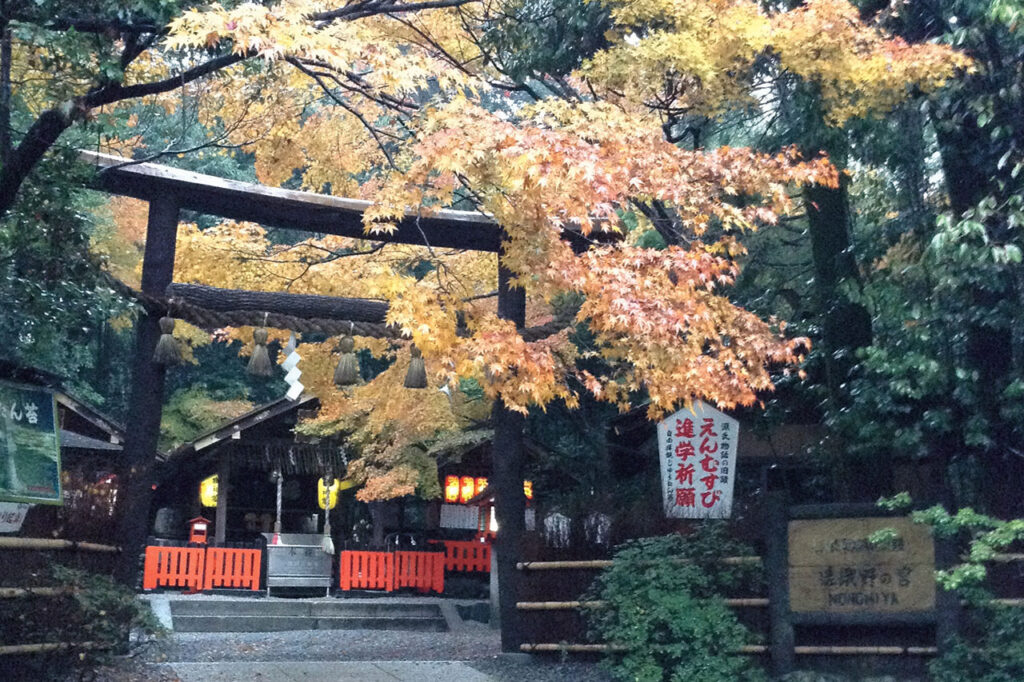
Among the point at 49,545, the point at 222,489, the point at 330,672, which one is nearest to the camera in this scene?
the point at 49,545

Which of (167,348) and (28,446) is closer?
(28,446)

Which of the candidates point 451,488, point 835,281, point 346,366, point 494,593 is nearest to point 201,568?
point 451,488

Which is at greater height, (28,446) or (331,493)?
(331,493)

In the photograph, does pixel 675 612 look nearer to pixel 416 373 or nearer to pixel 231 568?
pixel 416 373

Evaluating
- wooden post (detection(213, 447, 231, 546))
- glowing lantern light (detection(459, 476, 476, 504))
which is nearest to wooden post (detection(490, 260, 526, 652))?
glowing lantern light (detection(459, 476, 476, 504))

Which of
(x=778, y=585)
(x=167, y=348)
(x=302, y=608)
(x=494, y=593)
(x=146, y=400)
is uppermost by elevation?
(x=167, y=348)

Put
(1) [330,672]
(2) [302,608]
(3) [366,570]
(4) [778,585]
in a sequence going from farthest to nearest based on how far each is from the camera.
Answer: (3) [366,570] → (2) [302,608] → (1) [330,672] → (4) [778,585]

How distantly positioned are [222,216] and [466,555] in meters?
13.2

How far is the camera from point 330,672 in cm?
1085

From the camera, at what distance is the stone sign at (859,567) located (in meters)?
9.83

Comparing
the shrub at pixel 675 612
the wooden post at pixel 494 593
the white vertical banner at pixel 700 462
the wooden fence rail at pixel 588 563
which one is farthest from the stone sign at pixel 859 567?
the wooden post at pixel 494 593

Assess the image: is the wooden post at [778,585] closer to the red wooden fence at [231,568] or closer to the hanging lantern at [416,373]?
→ the hanging lantern at [416,373]

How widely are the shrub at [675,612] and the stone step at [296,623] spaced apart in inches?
356

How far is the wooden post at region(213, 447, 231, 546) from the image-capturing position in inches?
983
